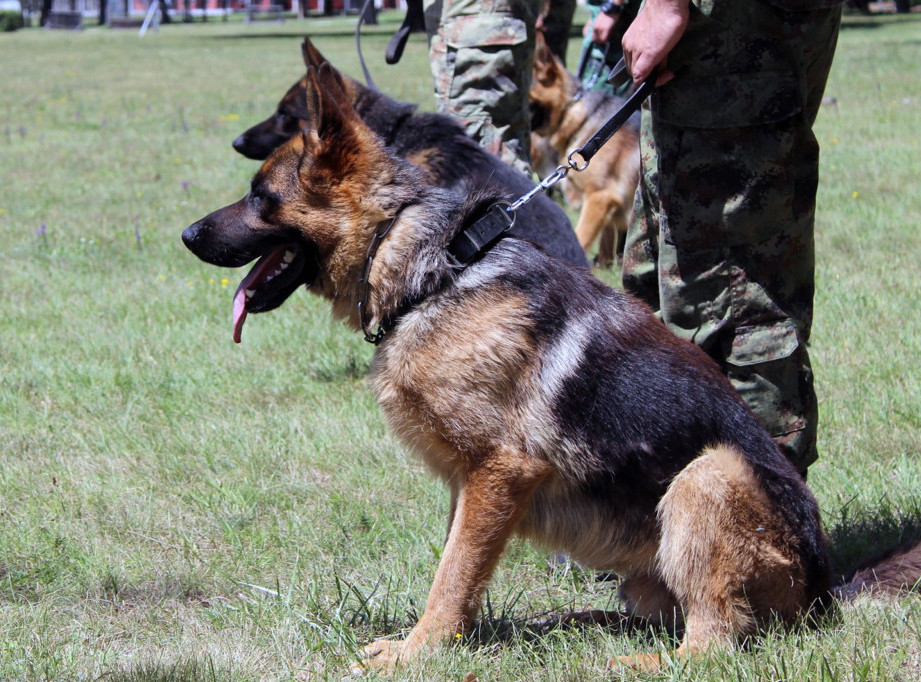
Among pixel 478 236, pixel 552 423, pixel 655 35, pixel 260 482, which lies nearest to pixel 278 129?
pixel 260 482

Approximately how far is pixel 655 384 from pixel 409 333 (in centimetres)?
72

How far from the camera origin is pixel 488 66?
5867 millimetres

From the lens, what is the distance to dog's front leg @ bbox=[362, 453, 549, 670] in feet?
8.91

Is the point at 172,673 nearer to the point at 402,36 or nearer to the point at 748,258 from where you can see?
the point at 748,258

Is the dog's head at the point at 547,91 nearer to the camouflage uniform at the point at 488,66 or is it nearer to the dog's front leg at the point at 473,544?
the camouflage uniform at the point at 488,66

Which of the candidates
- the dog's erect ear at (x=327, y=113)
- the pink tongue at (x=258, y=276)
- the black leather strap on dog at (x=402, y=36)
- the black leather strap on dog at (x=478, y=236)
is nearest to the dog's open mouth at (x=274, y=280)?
the pink tongue at (x=258, y=276)

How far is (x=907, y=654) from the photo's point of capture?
262cm

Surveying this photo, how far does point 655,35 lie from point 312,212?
1.14 meters

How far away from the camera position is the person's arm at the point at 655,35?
2.82m

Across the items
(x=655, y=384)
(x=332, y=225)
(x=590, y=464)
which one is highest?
(x=332, y=225)

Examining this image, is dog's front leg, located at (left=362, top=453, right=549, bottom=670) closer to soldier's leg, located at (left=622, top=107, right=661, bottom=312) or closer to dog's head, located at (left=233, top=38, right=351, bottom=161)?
soldier's leg, located at (left=622, top=107, right=661, bottom=312)

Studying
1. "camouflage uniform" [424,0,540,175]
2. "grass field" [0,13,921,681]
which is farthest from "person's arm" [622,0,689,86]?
"camouflage uniform" [424,0,540,175]

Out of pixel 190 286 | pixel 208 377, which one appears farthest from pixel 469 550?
pixel 190 286

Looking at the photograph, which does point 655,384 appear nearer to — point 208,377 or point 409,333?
point 409,333
